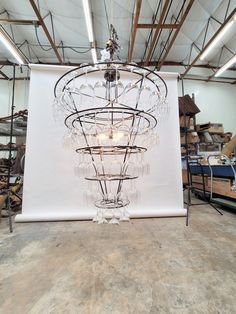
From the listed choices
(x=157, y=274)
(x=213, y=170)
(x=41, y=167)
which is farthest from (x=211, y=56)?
(x=157, y=274)

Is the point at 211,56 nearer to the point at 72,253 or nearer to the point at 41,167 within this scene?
the point at 41,167

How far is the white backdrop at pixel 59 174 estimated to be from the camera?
2.33 metres

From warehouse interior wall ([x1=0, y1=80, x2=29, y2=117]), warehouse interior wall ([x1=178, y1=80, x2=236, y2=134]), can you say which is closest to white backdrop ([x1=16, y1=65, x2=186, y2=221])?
warehouse interior wall ([x1=178, y1=80, x2=236, y2=134])

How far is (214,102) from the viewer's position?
7.52 m

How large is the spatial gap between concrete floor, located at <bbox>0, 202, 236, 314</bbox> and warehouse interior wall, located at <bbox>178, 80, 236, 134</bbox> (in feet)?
21.3

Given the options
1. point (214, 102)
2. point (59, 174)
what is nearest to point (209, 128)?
point (214, 102)

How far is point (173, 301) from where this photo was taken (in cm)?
97

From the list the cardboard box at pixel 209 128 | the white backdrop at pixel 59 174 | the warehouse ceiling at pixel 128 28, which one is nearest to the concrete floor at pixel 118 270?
the white backdrop at pixel 59 174

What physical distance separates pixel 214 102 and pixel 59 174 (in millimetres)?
7594

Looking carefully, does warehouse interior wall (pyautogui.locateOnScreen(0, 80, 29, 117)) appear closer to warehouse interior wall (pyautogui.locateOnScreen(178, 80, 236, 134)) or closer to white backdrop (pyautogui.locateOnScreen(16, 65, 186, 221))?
white backdrop (pyautogui.locateOnScreen(16, 65, 186, 221))

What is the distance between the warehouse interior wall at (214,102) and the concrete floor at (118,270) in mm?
6494

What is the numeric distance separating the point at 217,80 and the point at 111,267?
8.67 meters

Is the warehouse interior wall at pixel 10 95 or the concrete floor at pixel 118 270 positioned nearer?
the concrete floor at pixel 118 270

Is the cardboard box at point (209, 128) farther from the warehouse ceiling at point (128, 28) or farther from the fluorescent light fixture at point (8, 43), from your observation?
the fluorescent light fixture at point (8, 43)
